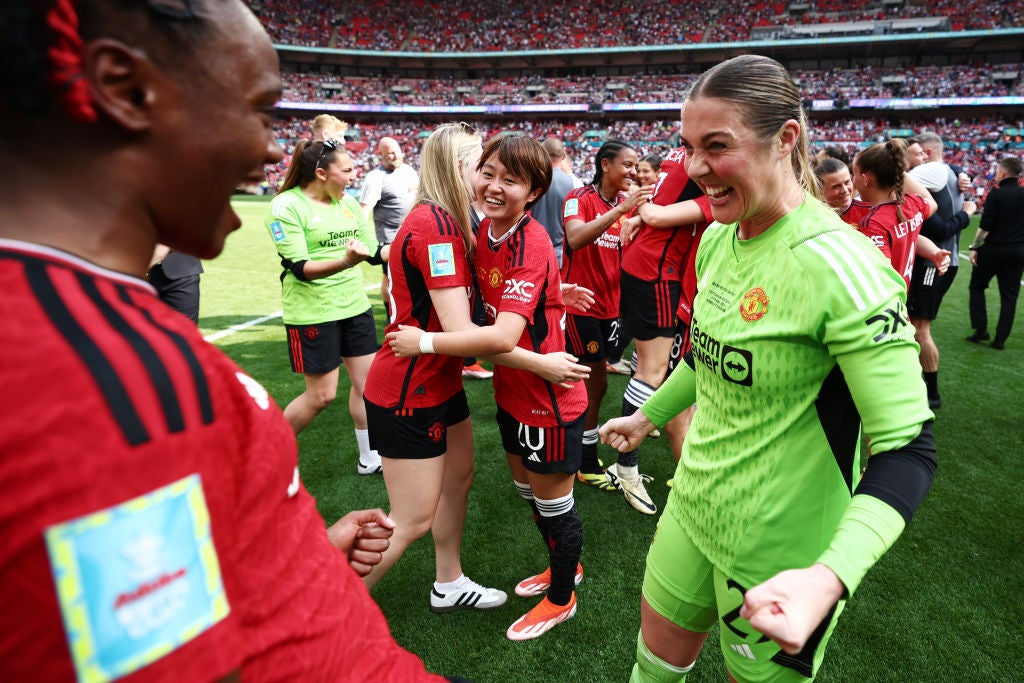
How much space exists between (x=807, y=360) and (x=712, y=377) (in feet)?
1.05

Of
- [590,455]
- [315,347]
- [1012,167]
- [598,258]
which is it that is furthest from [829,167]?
[1012,167]

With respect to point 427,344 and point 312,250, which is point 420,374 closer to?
point 427,344

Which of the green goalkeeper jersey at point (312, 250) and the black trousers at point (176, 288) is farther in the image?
the black trousers at point (176, 288)

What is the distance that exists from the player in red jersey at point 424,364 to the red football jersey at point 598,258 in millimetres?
1806

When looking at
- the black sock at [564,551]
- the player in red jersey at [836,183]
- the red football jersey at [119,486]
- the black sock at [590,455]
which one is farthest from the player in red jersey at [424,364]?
the player in red jersey at [836,183]

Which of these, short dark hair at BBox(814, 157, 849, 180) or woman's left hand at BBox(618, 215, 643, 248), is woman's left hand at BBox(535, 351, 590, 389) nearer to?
woman's left hand at BBox(618, 215, 643, 248)

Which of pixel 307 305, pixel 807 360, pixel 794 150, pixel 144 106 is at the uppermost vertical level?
pixel 144 106

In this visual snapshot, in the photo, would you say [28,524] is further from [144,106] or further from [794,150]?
[794,150]

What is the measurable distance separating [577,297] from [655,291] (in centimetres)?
93

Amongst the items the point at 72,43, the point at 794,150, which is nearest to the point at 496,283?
the point at 794,150

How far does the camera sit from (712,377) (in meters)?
1.73

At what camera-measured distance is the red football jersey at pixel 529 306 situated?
2.39 metres

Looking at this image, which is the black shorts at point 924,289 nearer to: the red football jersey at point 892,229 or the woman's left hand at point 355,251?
the red football jersey at point 892,229

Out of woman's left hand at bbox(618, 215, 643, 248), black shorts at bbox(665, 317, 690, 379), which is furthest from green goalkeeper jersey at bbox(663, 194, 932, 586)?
black shorts at bbox(665, 317, 690, 379)
